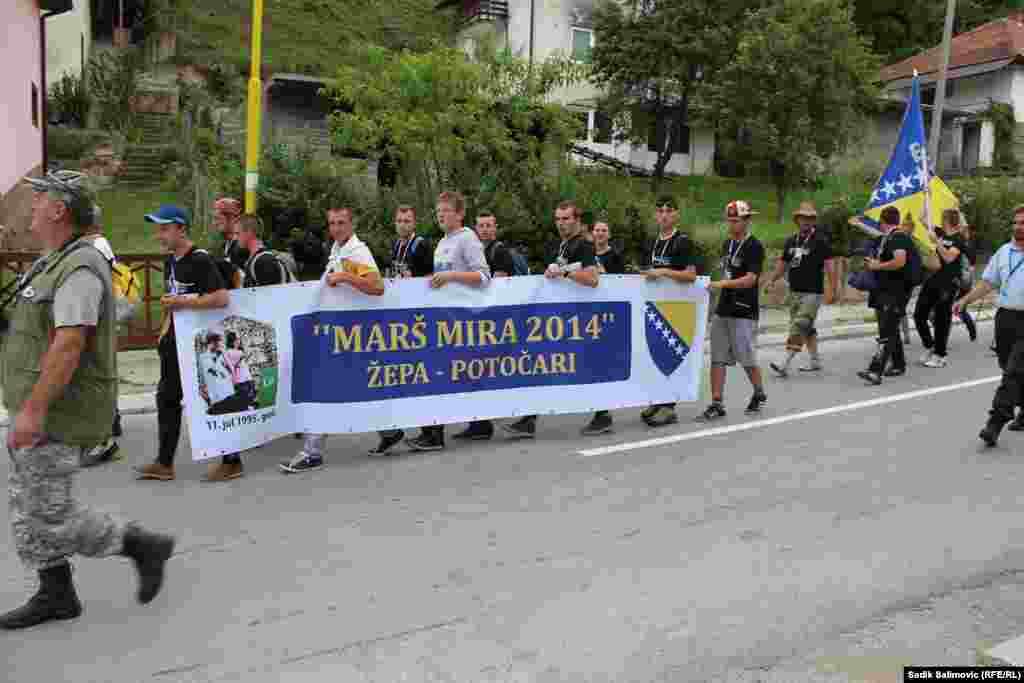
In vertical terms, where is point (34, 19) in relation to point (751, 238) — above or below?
above

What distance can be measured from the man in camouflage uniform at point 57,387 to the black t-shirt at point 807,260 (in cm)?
851

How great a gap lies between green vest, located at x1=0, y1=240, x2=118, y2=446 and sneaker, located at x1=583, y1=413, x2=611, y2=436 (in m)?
4.49

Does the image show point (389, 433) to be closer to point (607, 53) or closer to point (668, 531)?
point (668, 531)

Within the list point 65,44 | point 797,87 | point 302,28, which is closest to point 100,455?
point 797,87

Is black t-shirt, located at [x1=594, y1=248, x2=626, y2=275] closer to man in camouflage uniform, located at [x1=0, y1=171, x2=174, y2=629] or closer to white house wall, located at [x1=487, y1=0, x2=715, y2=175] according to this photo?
man in camouflage uniform, located at [x1=0, y1=171, x2=174, y2=629]

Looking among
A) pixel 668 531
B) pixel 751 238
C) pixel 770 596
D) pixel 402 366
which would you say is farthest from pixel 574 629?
pixel 751 238

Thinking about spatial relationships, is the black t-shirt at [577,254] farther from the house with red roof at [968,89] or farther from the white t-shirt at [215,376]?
the house with red roof at [968,89]

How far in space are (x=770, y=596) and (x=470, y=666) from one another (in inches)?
62.4

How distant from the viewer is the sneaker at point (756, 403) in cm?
882

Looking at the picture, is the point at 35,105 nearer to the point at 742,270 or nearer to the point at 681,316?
the point at 681,316

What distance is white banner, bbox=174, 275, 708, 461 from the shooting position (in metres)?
6.54

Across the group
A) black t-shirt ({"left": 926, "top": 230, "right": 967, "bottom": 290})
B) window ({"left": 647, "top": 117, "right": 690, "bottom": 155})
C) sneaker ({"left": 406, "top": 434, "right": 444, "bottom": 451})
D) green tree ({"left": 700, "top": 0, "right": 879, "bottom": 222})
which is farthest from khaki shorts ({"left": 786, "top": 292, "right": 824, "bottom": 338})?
window ({"left": 647, "top": 117, "right": 690, "bottom": 155})

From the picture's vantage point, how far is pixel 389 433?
7.41 m

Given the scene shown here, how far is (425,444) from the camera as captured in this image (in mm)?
7496
